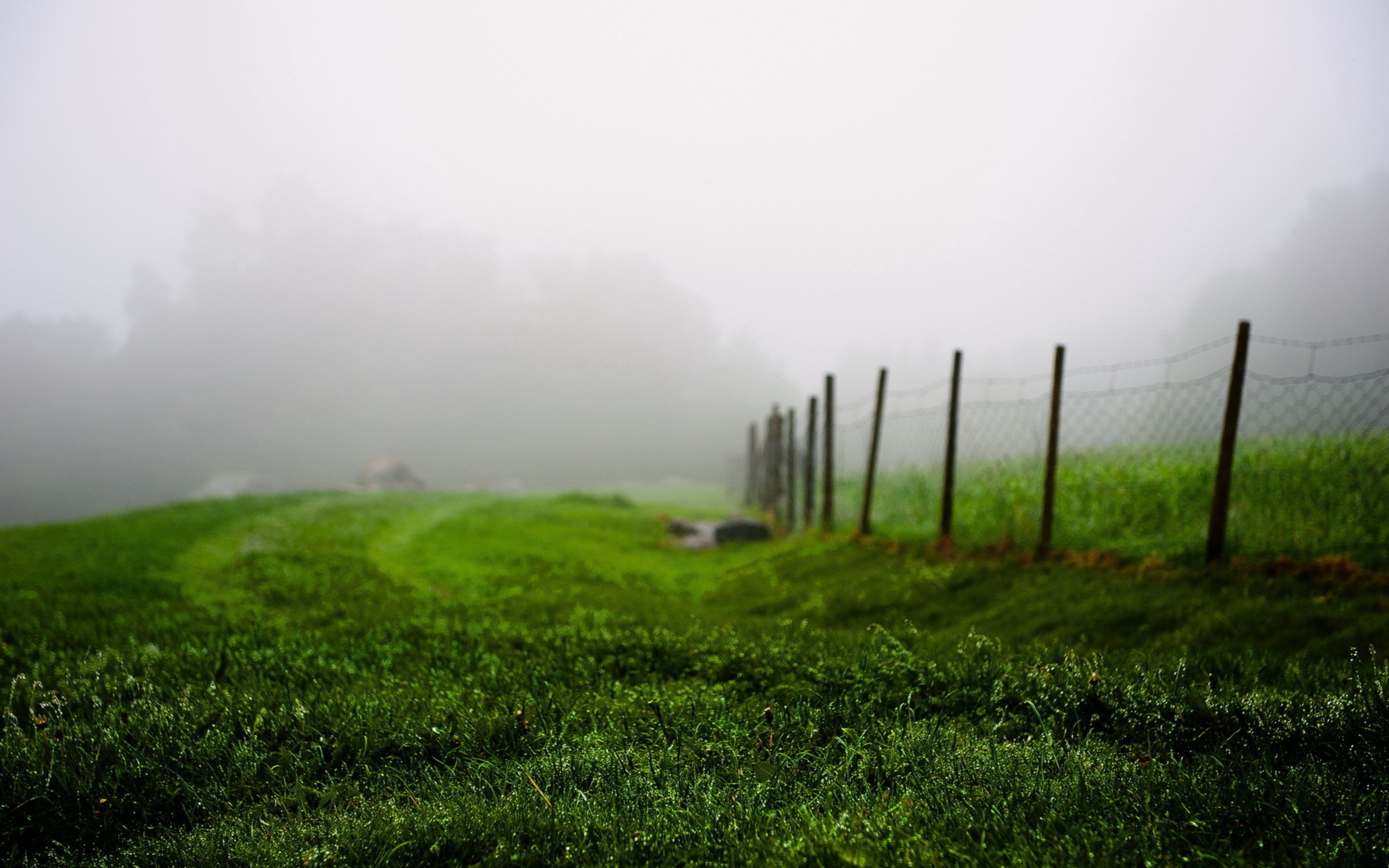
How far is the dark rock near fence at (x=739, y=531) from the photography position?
Answer: 15516 millimetres

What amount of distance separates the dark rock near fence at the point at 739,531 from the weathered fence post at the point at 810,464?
1076 millimetres

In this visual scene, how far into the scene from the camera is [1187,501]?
821 cm

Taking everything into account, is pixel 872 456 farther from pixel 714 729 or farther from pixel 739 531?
pixel 714 729

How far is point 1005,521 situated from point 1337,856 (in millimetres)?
7954

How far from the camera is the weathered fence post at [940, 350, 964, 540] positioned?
9695mm

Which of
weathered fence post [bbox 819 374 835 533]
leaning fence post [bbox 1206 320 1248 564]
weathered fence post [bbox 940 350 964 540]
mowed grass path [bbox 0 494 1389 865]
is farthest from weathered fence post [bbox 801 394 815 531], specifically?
leaning fence post [bbox 1206 320 1248 564]

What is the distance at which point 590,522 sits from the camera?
17.9 metres

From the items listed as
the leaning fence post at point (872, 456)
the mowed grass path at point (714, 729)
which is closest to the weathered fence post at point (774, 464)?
the leaning fence post at point (872, 456)

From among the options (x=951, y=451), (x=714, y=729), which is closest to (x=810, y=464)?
(x=951, y=451)

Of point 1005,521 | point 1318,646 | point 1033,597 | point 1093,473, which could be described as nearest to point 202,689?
point 1033,597

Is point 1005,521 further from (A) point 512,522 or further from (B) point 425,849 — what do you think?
(A) point 512,522

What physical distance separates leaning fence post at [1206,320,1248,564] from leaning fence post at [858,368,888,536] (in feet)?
16.1

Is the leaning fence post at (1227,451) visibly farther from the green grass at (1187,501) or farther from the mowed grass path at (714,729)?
the mowed grass path at (714,729)

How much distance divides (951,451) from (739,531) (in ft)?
21.6
